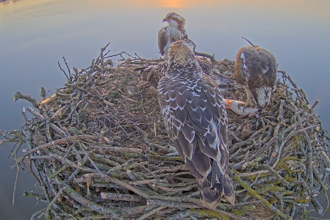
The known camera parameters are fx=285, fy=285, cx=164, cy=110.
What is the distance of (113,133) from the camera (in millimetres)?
2742

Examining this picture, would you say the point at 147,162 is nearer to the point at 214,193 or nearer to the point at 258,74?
the point at 214,193

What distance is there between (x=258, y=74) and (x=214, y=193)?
Answer: 1596mm

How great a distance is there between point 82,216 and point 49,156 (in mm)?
555

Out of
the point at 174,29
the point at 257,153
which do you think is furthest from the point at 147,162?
the point at 174,29

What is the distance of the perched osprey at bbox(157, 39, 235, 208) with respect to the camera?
1880 mm

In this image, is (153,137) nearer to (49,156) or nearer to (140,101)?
(140,101)

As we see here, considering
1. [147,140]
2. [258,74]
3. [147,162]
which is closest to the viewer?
[147,162]

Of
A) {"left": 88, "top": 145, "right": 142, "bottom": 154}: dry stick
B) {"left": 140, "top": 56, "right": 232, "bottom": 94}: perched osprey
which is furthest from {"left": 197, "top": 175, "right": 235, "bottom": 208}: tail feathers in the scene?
{"left": 140, "top": 56, "right": 232, "bottom": 94}: perched osprey

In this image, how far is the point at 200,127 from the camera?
2105mm

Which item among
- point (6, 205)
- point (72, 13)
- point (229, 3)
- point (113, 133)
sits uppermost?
point (72, 13)

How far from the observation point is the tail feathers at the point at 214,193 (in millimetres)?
1826

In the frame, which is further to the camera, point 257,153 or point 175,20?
point 175,20

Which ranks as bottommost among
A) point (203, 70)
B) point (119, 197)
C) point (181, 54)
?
point (119, 197)

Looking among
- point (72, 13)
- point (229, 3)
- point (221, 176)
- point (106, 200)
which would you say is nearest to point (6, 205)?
point (106, 200)
